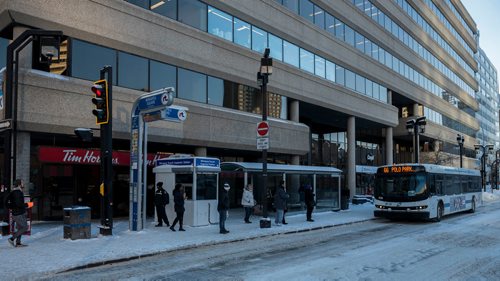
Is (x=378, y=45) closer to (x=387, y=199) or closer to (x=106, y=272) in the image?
(x=387, y=199)

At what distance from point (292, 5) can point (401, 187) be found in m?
14.4

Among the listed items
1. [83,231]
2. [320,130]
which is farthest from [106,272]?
[320,130]

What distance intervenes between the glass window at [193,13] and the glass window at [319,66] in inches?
427

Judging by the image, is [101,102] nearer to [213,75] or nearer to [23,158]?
[23,158]

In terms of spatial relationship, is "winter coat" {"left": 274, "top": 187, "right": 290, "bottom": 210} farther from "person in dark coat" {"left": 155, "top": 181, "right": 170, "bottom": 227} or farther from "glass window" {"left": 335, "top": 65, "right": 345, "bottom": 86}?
"glass window" {"left": 335, "top": 65, "right": 345, "bottom": 86}

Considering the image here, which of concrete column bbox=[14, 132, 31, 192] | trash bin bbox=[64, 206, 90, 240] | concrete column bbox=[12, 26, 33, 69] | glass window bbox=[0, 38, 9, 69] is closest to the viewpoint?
trash bin bbox=[64, 206, 90, 240]

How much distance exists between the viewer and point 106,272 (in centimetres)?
987

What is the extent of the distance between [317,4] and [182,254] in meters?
24.8

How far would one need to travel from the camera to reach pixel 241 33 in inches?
1021

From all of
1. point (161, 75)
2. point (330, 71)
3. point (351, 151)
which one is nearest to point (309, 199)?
point (161, 75)

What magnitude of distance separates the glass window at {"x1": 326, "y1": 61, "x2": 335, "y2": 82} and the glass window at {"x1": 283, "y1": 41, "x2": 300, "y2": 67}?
392 cm

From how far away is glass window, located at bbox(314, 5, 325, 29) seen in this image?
32562 millimetres

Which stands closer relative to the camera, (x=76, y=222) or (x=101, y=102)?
(x=76, y=222)

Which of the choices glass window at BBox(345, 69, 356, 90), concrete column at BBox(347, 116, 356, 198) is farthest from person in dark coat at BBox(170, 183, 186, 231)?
concrete column at BBox(347, 116, 356, 198)
